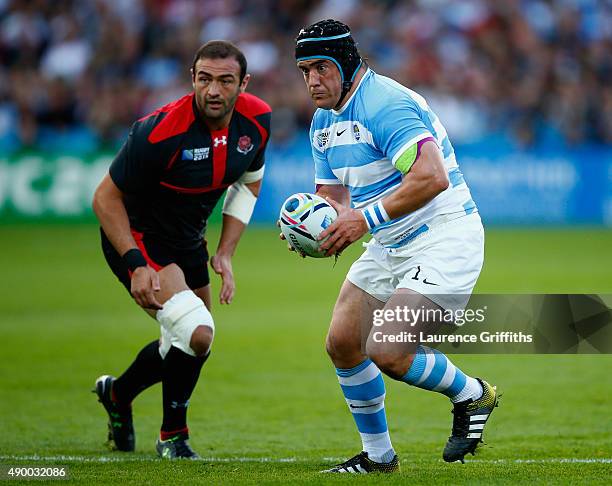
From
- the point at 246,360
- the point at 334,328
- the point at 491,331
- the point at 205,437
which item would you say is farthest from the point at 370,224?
the point at 246,360

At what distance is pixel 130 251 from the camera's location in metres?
7.02

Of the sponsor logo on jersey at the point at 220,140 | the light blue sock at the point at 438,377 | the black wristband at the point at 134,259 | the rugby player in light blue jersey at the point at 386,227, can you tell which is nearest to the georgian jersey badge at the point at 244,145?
the sponsor logo on jersey at the point at 220,140

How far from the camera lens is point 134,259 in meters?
6.99

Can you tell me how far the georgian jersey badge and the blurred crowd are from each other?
47.1 feet

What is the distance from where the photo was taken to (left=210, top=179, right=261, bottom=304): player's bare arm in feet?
24.8

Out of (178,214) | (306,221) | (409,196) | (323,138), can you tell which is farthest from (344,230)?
(178,214)

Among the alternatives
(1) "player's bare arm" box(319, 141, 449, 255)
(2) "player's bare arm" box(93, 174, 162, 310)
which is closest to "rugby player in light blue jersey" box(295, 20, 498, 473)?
(1) "player's bare arm" box(319, 141, 449, 255)

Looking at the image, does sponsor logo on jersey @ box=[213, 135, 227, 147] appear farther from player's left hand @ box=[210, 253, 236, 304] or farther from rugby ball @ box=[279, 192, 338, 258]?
rugby ball @ box=[279, 192, 338, 258]

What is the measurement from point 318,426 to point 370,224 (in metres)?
2.75

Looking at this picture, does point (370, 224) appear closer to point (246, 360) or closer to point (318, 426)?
point (318, 426)

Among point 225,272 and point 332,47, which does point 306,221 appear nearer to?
point 332,47

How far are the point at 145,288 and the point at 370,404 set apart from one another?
157 cm

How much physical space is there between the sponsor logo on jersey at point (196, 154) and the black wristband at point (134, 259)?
2.26 feet

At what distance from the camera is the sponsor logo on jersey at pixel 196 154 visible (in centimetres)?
718
